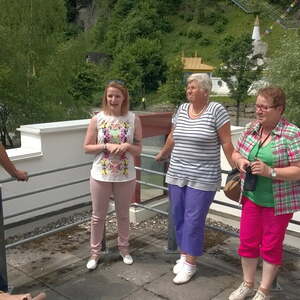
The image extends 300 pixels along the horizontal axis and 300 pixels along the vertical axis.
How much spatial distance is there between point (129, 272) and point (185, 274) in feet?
1.60

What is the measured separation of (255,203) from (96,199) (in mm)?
1283

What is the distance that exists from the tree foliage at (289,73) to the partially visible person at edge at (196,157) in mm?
18013

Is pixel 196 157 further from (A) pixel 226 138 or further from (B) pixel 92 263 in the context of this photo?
(B) pixel 92 263

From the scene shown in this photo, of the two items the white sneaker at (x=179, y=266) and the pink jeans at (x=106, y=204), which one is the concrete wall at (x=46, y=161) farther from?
the white sneaker at (x=179, y=266)

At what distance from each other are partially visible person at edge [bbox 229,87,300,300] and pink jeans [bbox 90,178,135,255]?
993 millimetres

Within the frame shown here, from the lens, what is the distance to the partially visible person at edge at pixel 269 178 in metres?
2.48

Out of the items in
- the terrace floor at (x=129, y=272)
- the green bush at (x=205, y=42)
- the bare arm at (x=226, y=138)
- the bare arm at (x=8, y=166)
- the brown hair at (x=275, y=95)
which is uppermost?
the green bush at (x=205, y=42)

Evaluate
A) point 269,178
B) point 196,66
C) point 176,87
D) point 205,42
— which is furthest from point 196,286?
point 205,42

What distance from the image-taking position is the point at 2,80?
11031mm

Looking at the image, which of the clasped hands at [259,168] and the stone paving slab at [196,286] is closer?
the clasped hands at [259,168]

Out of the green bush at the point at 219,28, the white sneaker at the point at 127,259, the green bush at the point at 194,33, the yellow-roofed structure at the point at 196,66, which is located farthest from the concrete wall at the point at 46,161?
the green bush at the point at 219,28

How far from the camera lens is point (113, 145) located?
123 inches

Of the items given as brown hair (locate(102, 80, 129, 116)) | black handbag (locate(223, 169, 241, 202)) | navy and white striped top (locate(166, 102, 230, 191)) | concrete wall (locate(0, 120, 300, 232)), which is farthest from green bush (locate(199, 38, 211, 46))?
black handbag (locate(223, 169, 241, 202))

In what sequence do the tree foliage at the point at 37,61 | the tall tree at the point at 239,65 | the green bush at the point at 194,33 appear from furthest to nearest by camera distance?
the green bush at the point at 194,33
the tall tree at the point at 239,65
the tree foliage at the point at 37,61
